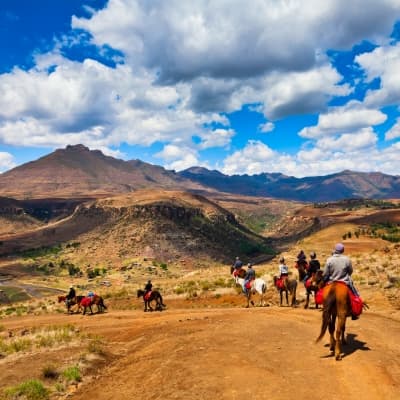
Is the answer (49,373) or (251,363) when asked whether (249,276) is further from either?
(49,373)

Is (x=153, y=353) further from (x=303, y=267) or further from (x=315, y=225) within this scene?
(x=315, y=225)

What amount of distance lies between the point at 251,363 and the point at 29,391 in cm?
626

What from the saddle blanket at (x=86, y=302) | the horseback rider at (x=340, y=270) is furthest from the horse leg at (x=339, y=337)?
the saddle blanket at (x=86, y=302)

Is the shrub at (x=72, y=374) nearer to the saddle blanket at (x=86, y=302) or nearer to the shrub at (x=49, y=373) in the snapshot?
the shrub at (x=49, y=373)

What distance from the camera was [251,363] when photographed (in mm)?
11805

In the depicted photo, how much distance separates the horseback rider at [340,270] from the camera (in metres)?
12.3

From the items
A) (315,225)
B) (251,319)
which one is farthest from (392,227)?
(251,319)

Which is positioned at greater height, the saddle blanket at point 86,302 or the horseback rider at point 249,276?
the horseback rider at point 249,276

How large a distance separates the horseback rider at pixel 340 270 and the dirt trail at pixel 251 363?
210 cm

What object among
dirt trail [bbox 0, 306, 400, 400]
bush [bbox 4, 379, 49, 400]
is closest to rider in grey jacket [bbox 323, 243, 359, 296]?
dirt trail [bbox 0, 306, 400, 400]

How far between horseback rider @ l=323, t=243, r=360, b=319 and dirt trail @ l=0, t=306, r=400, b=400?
2103 mm

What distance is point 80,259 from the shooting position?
139000 mm

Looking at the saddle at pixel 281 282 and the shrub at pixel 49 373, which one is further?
the saddle at pixel 281 282

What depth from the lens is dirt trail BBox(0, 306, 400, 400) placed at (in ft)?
32.2
